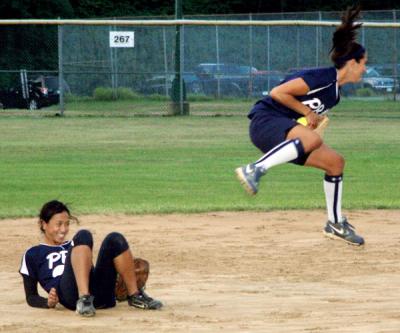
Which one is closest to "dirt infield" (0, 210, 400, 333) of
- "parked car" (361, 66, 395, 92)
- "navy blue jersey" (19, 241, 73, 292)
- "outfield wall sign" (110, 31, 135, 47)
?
"navy blue jersey" (19, 241, 73, 292)

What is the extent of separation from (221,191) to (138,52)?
672 inches

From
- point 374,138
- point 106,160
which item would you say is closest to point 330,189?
point 106,160

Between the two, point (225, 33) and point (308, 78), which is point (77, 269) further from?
point (225, 33)

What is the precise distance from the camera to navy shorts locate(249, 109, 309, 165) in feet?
28.8

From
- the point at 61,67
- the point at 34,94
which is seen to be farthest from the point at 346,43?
the point at 34,94

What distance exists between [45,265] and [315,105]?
7.58 feet

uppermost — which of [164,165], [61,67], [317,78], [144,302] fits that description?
[317,78]

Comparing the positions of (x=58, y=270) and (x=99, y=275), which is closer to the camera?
(x=99, y=275)

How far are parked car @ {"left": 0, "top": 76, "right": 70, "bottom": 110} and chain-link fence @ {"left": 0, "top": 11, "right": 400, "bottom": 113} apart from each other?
0.13 ft

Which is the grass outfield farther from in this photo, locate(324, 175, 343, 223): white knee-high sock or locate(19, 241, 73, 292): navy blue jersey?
locate(19, 241, 73, 292): navy blue jersey

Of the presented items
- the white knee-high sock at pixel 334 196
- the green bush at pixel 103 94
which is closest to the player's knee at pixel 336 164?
the white knee-high sock at pixel 334 196

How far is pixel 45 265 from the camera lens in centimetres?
815

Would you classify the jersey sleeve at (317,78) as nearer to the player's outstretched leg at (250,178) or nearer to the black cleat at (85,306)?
the player's outstretched leg at (250,178)

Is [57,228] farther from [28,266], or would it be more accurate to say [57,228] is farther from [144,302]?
[144,302]
